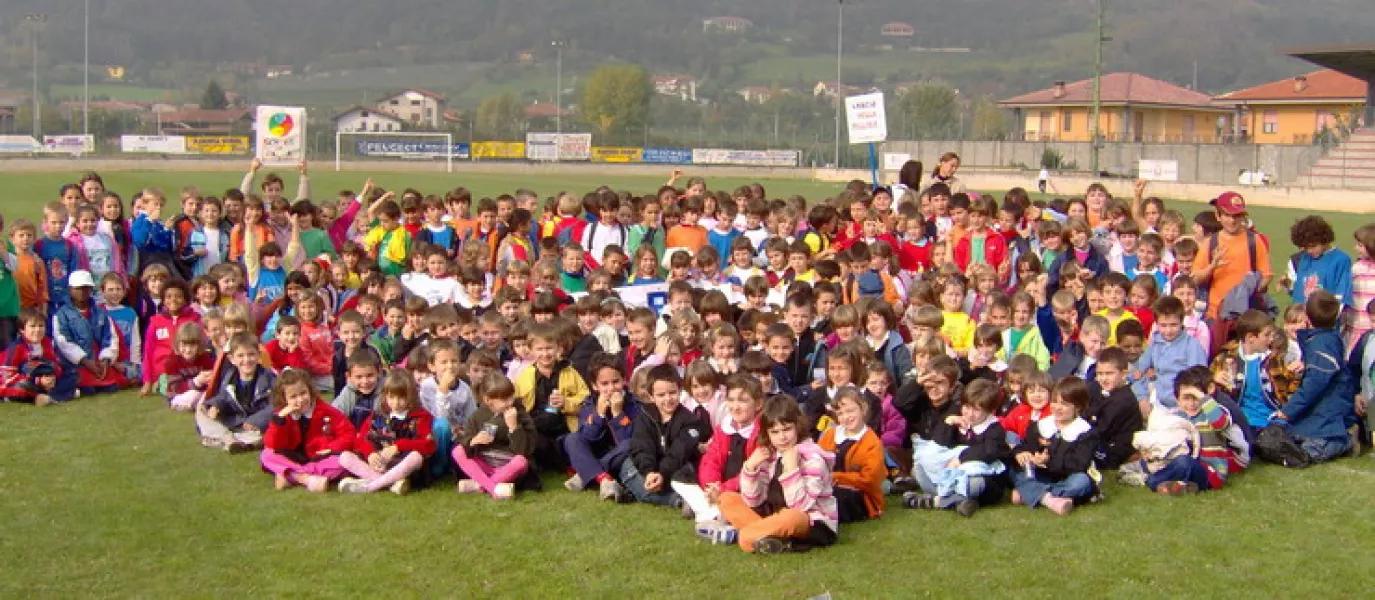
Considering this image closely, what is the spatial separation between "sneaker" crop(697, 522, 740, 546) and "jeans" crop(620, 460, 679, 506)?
0.57m

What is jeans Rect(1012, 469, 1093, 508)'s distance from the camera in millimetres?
7504

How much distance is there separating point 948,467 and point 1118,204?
199 inches

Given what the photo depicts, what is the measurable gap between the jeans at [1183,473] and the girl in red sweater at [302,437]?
4.56 m

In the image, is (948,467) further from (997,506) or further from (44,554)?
(44,554)

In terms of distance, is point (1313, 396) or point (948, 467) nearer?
point (948, 467)

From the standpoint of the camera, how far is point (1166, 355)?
28.9ft

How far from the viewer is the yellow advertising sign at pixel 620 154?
232 feet

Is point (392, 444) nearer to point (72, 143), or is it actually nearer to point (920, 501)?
point (920, 501)

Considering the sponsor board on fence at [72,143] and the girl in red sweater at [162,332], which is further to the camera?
the sponsor board on fence at [72,143]

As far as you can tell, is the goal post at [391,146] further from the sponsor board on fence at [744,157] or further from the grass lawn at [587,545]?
the grass lawn at [587,545]

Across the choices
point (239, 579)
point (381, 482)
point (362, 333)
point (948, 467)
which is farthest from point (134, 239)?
point (948, 467)

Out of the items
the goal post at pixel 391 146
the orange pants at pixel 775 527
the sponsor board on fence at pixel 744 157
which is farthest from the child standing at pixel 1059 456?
the sponsor board on fence at pixel 744 157

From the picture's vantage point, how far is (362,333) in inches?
367

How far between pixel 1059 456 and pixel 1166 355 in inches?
66.0
